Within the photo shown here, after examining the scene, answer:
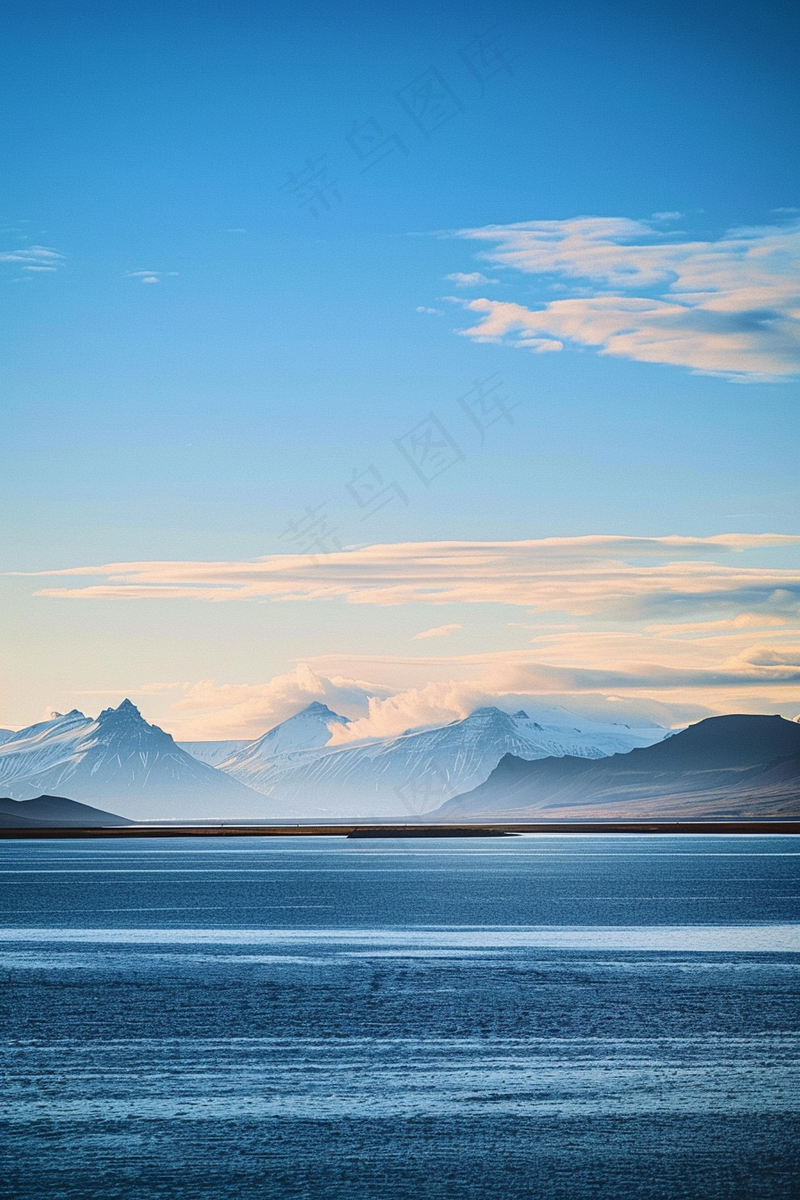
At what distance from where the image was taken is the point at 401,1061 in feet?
133

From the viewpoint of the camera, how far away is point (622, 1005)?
5144cm

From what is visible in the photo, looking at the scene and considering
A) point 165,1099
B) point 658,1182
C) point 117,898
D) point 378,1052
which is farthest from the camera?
point 117,898

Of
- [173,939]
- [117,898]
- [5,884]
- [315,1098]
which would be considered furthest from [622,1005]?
[5,884]

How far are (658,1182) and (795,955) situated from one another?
4327 centimetres

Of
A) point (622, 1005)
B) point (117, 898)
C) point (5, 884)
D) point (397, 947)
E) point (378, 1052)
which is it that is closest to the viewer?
point (378, 1052)

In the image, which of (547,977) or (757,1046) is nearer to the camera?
(757,1046)

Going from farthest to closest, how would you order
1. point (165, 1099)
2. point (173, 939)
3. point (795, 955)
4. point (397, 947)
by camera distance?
point (173, 939) → point (397, 947) → point (795, 955) → point (165, 1099)

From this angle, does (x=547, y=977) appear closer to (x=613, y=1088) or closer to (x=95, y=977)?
(x=95, y=977)

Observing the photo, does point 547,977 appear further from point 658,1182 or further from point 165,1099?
point 658,1182

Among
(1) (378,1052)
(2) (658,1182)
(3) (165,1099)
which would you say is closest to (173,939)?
(1) (378,1052)

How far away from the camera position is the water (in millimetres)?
29297

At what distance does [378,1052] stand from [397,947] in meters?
32.0

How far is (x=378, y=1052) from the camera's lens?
4203 cm

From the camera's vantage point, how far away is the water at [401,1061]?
29.3 meters
